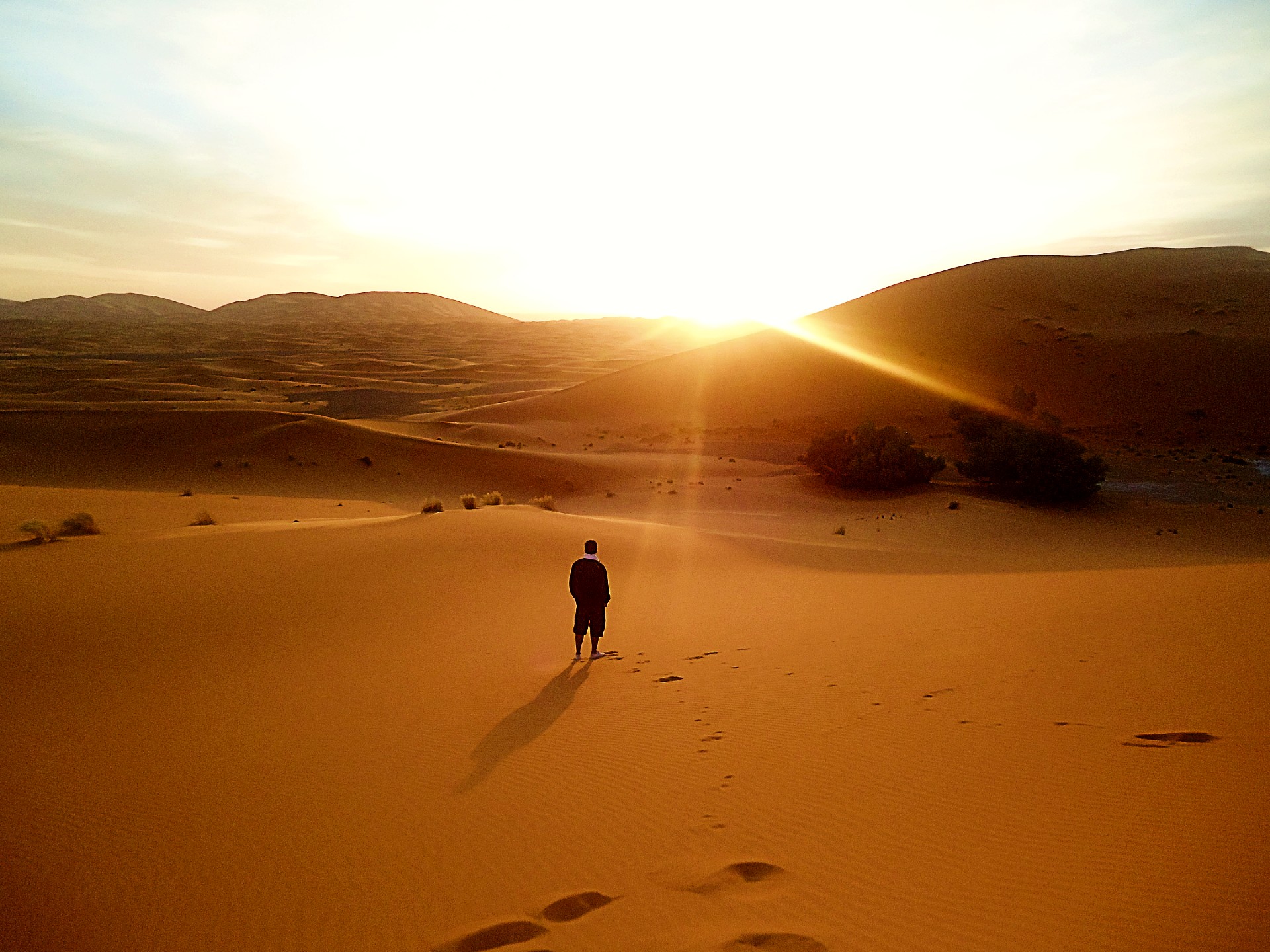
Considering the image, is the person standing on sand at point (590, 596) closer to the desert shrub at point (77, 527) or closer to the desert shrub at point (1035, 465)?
the desert shrub at point (77, 527)

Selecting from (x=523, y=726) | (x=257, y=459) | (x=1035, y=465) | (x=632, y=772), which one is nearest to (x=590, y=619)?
(x=523, y=726)

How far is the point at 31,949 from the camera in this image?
367 centimetres

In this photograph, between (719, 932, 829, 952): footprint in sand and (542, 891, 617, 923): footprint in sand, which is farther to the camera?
(542, 891, 617, 923): footprint in sand

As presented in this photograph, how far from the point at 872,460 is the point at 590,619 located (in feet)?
68.8

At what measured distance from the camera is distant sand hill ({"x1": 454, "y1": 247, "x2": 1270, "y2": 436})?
42938mm

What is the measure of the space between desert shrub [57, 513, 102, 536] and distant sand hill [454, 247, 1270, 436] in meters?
38.5

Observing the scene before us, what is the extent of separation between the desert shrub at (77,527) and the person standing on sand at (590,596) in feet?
34.1

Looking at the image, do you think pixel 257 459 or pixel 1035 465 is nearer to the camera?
pixel 1035 465

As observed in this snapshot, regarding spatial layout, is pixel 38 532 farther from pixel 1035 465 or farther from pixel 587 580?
pixel 1035 465

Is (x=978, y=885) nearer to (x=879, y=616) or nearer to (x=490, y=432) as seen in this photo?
(x=879, y=616)

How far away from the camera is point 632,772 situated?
546 cm

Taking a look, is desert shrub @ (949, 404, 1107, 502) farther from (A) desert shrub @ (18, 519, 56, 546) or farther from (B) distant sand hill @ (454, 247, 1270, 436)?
(A) desert shrub @ (18, 519, 56, 546)

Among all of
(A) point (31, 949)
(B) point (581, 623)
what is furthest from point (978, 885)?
(B) point (581, 623)

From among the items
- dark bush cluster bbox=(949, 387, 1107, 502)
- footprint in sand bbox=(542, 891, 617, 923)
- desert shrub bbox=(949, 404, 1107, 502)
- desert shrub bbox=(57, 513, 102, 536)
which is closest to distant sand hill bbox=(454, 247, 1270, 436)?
dark bush cluster bbox=(949, 387, 1107, 502)
